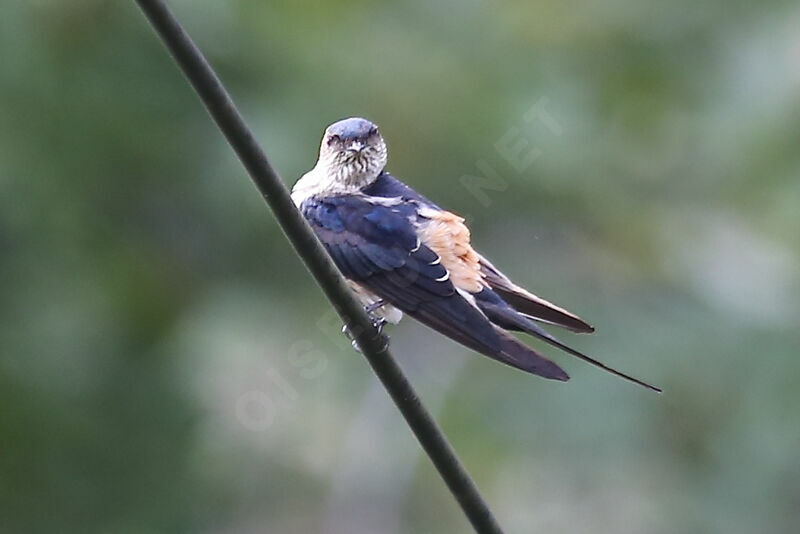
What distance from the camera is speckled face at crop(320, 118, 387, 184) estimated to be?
366 centimetres

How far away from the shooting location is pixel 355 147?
3.65 m

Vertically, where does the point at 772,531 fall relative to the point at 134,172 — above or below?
below

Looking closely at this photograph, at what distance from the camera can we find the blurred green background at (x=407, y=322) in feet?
19.9

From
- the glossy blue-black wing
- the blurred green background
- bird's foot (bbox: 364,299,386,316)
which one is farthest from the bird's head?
the blurred green background

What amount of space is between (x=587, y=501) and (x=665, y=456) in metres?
0.42

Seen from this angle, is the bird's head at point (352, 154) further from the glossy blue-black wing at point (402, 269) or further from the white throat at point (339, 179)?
the glossy blue-black wing at point (402, 269)

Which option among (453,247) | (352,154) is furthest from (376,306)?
(352,154)

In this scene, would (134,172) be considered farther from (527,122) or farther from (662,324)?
(662,324)

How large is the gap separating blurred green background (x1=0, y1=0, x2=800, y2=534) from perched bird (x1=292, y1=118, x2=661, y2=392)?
1776mm

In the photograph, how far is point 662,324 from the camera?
6242 mm

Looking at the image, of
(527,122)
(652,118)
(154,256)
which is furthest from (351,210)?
(652,118)

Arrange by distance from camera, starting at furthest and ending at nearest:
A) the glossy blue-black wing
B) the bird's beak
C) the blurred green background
Result: 1. the blurred green background
2. the bird's beak
3. the glossy blue-black wing

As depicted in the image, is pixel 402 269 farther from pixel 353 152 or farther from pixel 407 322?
pixel 407 322

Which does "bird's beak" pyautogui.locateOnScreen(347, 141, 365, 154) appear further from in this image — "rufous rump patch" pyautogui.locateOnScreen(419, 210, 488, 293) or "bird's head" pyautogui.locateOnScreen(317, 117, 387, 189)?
"rufous rump patch" pyautogui.locateOnScreen(419, 210, 488, 293)
